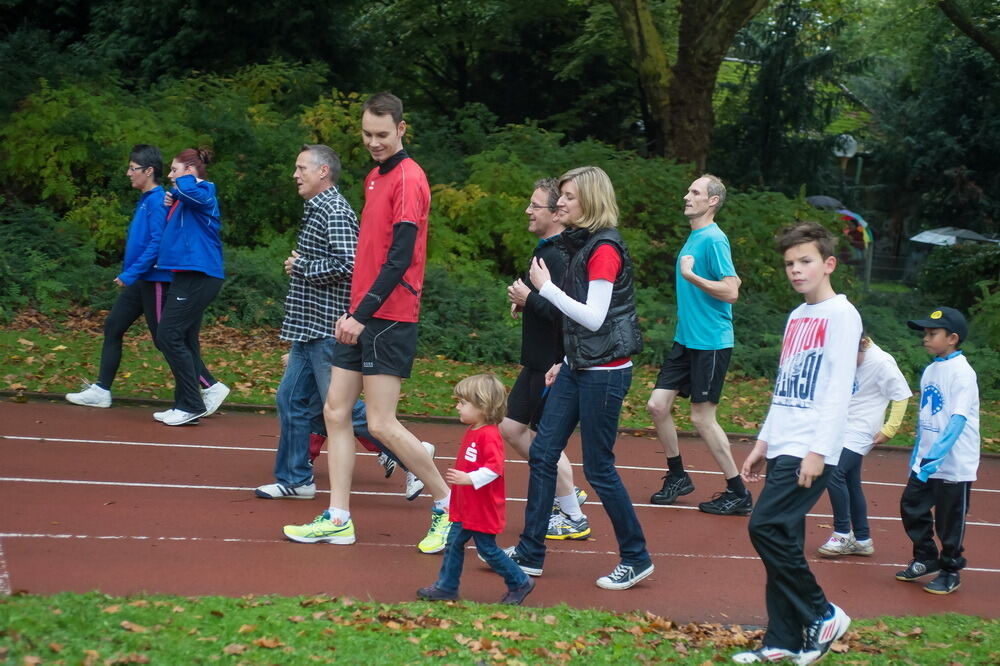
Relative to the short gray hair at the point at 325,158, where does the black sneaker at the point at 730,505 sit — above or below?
below


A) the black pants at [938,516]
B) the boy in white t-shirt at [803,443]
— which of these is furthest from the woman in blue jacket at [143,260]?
the black pants at [938,516]

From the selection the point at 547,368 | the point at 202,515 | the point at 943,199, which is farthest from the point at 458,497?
the point at 943,199

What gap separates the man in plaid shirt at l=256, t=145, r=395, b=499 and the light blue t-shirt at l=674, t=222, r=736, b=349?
7.43 ft

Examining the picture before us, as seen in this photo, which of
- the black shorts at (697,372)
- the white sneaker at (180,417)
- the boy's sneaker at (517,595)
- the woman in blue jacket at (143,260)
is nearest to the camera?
the boy's sneaker at (517,595)

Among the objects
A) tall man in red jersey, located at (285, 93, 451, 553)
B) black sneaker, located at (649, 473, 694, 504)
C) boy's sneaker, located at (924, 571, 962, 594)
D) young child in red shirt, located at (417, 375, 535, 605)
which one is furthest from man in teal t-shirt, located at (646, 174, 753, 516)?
young child in red shirt, located at (417, 375, 535, 605)

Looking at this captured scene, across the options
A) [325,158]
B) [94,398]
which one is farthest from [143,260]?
[325,158]

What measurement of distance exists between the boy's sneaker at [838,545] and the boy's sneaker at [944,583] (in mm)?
630

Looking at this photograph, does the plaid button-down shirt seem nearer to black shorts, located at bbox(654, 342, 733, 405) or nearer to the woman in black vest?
the woman in black vest

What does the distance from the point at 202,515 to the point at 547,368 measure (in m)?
2.32

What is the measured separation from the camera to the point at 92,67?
19453 millimetres

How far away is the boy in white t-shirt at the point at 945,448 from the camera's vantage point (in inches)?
262

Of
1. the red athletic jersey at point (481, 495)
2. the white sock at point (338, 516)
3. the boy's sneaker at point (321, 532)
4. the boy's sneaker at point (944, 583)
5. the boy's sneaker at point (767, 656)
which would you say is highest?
the red athletic jersey at point (481, 495)

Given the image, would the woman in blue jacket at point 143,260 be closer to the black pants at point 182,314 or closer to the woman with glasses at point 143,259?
the woman with glasses at point 143,259

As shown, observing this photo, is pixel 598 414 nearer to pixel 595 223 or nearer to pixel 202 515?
pixel 595 223
